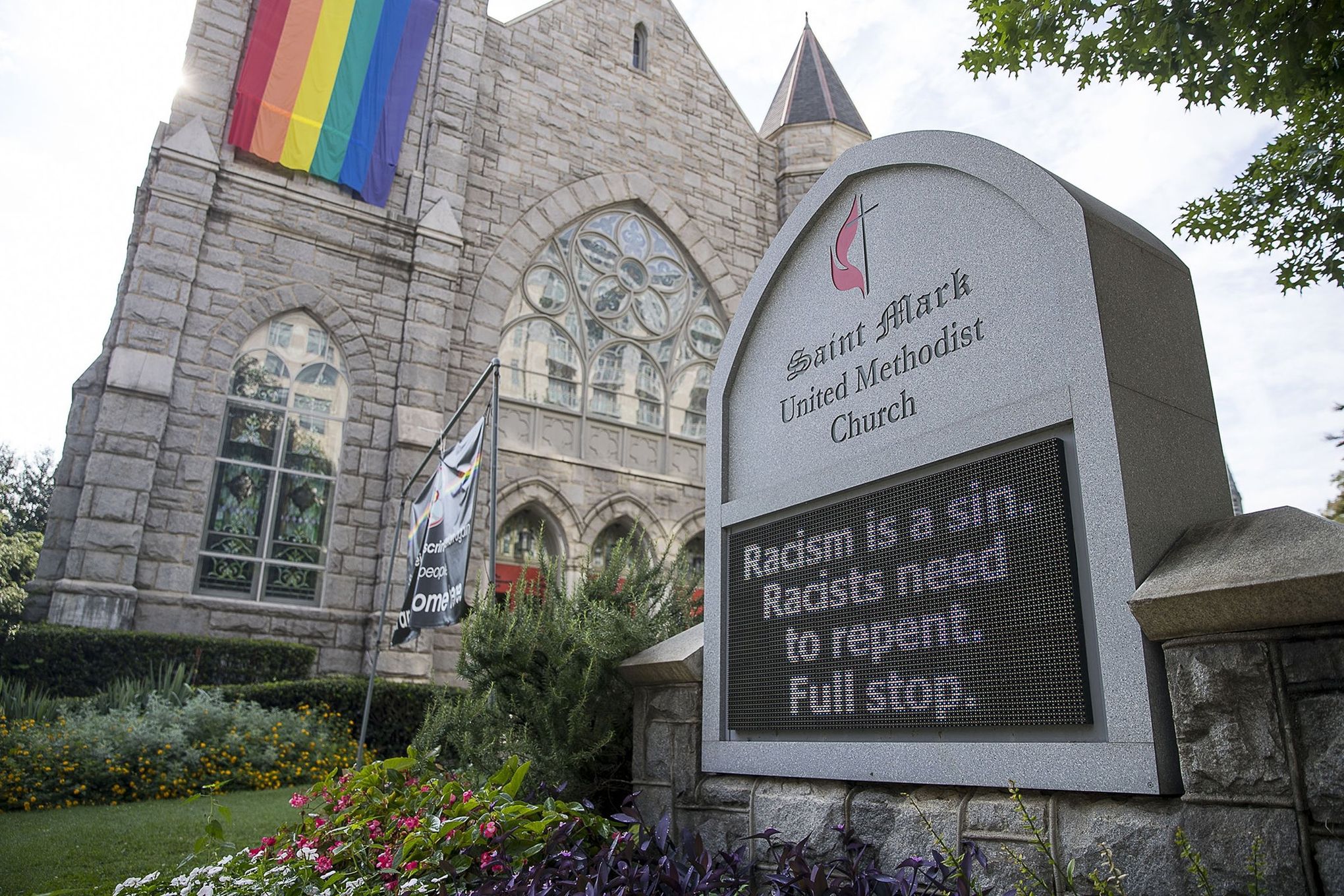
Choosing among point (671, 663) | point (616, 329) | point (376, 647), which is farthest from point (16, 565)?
point (671, 663)

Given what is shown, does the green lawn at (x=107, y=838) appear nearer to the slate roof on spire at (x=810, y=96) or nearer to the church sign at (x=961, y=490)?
the church sign at (x=961, y=490)

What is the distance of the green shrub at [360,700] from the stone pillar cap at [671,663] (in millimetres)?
6714

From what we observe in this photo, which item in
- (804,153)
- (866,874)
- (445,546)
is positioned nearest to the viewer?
(866,874)

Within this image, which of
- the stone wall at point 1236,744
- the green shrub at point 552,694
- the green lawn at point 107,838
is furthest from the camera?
the green lawn at point 107,838

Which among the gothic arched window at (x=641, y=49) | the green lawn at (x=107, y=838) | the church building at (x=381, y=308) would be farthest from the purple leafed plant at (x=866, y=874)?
the gothic arched window at (x=641, y=49)

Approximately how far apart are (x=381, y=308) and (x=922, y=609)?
12.0 m

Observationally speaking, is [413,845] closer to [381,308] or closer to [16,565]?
[381,308]

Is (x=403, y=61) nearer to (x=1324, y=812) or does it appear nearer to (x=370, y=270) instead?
(x=370, y=270)

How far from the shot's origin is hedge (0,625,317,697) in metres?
9.52

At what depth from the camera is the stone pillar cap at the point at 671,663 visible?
4.25 metres

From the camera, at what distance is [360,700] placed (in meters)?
10.7

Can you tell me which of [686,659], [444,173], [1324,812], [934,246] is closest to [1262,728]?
[1324,812]

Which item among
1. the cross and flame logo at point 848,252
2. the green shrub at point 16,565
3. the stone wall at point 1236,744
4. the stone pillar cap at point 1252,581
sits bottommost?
the stone wall at point 1236,744

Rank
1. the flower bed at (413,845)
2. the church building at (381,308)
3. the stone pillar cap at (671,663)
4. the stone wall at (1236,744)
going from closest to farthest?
the stone wall at (1236,744)
the flower bed at (413,845)
the stone pillar cap at (671,663)
the church building at (381,308)
